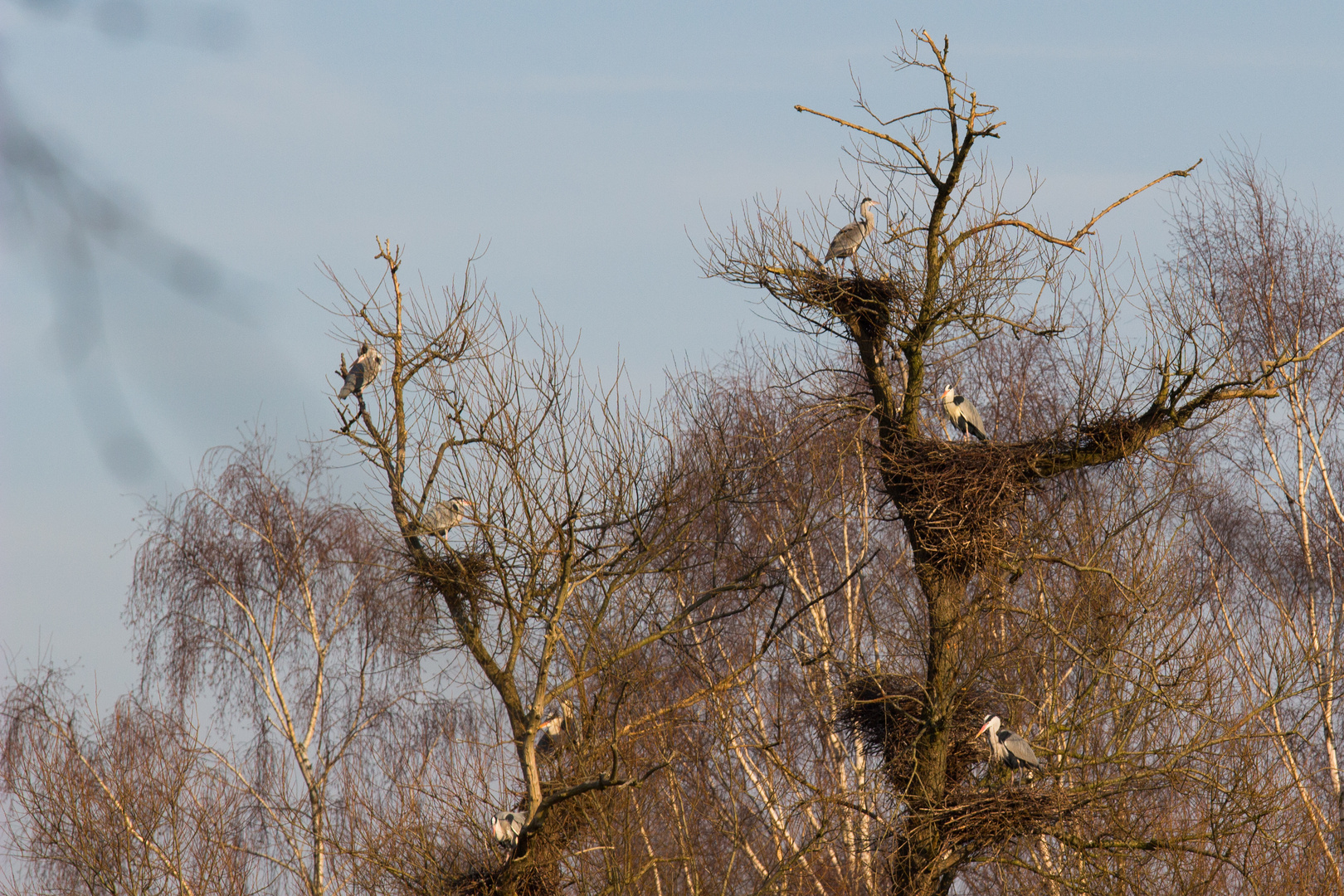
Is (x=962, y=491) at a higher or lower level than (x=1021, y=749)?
higher

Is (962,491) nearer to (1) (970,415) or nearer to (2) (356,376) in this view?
(1) (970,415)

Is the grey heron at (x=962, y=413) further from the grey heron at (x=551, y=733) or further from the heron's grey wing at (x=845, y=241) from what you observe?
the grey heron at (x=551, y=733)

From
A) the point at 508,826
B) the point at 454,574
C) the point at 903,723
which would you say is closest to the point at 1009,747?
the point at 903,723

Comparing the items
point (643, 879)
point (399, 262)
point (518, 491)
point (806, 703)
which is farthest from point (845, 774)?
point (399, 262)

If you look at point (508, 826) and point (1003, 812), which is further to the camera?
point (508, 826)

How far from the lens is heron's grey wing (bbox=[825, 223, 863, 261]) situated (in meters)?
8.28

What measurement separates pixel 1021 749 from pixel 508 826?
3233 millimetres

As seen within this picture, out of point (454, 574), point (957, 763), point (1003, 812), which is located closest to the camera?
point (1003, 812)

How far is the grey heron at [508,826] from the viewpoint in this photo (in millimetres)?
7980

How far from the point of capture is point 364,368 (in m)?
8.53

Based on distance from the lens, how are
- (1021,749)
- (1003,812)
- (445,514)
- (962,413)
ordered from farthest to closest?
1. (962,413)
2. (1021,749)
3. (445,514)
4. (1003,812)

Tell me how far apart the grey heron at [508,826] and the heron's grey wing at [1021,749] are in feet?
10.1

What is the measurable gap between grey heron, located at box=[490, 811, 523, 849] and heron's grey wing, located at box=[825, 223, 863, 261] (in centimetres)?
407

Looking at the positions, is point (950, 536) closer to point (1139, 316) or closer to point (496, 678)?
point (1139, 316)
